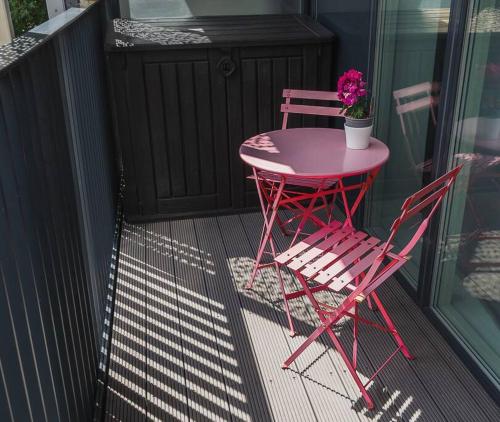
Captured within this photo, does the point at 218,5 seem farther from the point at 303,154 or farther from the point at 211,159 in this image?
the point at 303,154

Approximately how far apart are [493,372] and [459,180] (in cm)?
96

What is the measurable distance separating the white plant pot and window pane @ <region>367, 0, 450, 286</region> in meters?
0.33

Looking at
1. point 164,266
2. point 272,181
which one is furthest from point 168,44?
point 164,266

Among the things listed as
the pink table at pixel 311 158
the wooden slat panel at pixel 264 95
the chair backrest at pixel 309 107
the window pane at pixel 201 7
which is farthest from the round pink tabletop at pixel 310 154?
the window pane at pixel 201 7

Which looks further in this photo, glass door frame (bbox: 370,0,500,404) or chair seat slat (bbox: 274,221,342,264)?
chair seat slat (bbox: 274,221,342,264)

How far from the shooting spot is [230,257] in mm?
4109

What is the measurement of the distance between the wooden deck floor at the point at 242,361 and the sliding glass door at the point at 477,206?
9.3 inches

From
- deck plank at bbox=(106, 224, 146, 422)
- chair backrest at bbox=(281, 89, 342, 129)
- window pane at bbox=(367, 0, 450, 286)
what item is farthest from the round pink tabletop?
deck plank at bbox=(106, 224, 146, 422)

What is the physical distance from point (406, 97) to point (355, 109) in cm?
45

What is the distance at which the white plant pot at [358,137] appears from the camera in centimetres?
329

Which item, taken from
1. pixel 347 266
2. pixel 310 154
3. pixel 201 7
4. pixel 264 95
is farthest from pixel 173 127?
pixel 347 266

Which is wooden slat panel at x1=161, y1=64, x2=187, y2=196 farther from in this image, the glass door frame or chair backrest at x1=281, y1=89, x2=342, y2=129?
the glass door frame

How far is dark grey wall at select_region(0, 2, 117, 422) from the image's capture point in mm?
1585

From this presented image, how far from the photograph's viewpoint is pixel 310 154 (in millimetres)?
3342
